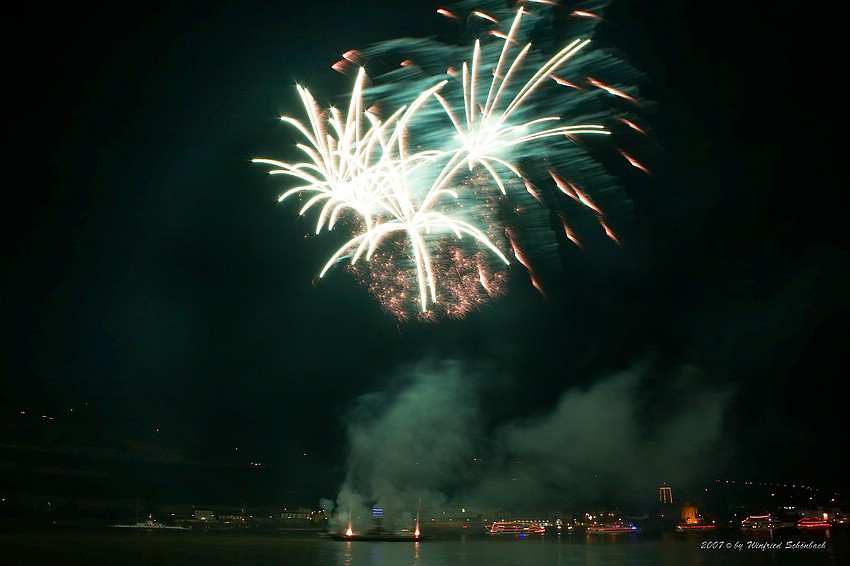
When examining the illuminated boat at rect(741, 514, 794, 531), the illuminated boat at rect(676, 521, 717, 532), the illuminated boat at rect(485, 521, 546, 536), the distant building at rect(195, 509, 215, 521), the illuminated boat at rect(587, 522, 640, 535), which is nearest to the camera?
the illuminated boat at rect(485, 521, 546, 536)

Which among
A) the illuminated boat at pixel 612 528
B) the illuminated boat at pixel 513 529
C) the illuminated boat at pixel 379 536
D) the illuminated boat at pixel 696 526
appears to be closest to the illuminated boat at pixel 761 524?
the illuminated boat at pixel 696 526

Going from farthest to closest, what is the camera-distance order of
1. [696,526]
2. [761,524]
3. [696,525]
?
[696,525], [696,526], [761,524]

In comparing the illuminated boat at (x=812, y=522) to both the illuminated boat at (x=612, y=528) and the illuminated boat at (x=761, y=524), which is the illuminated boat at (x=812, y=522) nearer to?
the illuminated boat at (x=761, y=524)

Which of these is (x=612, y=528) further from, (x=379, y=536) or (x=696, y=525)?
(x=379, y=536)

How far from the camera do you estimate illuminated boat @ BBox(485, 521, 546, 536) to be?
77581 mm

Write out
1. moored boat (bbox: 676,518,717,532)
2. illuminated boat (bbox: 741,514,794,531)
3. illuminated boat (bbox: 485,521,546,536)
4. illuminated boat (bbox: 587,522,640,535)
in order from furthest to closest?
moored boat (bbox: 676,518,717,532) < illuminated boat (bbox: 587,522,640,535) < illuminated boat (bbox: 741,514,794,531) < illuminated boat (bbox: 485,521,546,536)

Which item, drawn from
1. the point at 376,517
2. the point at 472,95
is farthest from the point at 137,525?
the point at 472,95

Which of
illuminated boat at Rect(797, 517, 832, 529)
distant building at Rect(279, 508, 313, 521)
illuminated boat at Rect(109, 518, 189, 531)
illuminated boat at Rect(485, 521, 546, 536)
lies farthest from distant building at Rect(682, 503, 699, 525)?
illuminated boat at Rect(109, 518, 189, 531)

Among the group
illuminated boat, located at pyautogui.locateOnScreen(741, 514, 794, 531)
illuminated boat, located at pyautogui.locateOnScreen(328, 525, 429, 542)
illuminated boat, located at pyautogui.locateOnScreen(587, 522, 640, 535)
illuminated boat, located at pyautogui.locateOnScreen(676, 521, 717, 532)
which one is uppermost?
illuminated boat, located at pyautogui.locateOnScreen(328, 525, 429, 542)

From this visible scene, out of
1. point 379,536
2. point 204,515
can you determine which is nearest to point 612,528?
point 379,536

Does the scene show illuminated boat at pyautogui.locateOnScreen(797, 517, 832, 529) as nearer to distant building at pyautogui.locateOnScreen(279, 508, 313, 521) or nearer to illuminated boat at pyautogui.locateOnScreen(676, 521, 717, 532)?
illuminated boat at pyautogui.locateOnScreen(676, 521, 717, 532)

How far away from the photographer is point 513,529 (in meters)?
79.7

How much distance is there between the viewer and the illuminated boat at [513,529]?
7758 centimetres

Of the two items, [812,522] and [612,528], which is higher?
[812,522]
